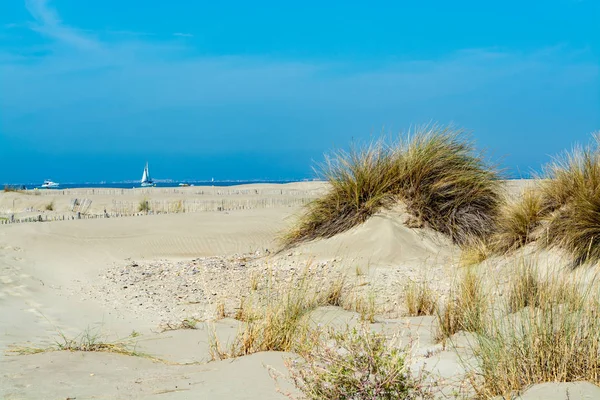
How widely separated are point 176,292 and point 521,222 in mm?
4291

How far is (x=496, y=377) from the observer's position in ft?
10.8

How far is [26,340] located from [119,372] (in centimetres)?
146

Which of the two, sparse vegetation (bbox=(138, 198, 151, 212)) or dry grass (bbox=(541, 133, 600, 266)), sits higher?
sparse vegetation (bbox=(138, 198, 151, 212))

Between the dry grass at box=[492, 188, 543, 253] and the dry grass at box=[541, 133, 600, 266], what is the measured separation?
5.2 inches

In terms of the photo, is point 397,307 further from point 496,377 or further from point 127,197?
point 127,197

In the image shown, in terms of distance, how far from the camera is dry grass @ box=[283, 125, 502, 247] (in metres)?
9.28

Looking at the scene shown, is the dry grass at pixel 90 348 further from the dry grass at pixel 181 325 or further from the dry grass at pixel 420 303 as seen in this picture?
the dry grass at pixel 420 303

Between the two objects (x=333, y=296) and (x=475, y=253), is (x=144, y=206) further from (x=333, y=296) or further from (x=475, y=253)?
(x=333, y=296)

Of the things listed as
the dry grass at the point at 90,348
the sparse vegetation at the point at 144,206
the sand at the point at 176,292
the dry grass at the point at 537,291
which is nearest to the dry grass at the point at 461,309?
the sand at the point at 176,292

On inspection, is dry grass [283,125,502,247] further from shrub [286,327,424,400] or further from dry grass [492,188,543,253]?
shrub [286,327,424,400]

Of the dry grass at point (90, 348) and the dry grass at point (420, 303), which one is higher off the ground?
the dry grass at point (420, 303)

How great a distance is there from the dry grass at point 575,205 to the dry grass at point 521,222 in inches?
5.2

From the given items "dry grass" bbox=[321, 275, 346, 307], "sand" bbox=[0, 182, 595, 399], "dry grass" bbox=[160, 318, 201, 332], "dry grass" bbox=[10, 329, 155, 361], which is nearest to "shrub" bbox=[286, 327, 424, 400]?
"sand" bbox=[0, 182, 595, 399]

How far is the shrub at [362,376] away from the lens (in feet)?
10.0
